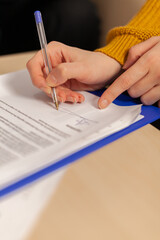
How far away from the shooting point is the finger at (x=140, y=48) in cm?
53

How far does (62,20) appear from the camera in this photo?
127 centimetres

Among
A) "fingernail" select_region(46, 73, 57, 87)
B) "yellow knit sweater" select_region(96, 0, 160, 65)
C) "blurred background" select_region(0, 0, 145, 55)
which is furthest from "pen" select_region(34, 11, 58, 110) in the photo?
"blurred background" select_region(0, 0, 145, 55)

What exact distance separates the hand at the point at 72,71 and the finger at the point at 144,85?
8 cm

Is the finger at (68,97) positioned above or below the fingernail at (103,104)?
above

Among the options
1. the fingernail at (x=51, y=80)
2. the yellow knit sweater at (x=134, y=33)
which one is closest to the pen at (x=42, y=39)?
the fingernail at (x=51, y=80)

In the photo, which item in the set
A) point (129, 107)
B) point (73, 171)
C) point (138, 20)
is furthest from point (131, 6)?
point (73, 171)

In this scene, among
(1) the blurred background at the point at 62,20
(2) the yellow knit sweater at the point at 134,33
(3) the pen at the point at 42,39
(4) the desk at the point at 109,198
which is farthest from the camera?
(1) the blurred background at the point at 62,20

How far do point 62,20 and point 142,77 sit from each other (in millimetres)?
865

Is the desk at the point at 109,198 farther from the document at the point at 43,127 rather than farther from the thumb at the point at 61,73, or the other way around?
the thumb at the point at 61,73

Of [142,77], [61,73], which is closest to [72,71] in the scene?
[61,73]

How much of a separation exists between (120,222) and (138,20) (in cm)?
→ 50

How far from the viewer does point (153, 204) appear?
32 centimetres

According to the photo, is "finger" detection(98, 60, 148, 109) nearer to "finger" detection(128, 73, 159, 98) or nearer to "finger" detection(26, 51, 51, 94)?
"finger" detection(128, 73, 159, 98)

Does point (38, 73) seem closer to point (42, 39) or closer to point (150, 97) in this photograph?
point (42, 39)
